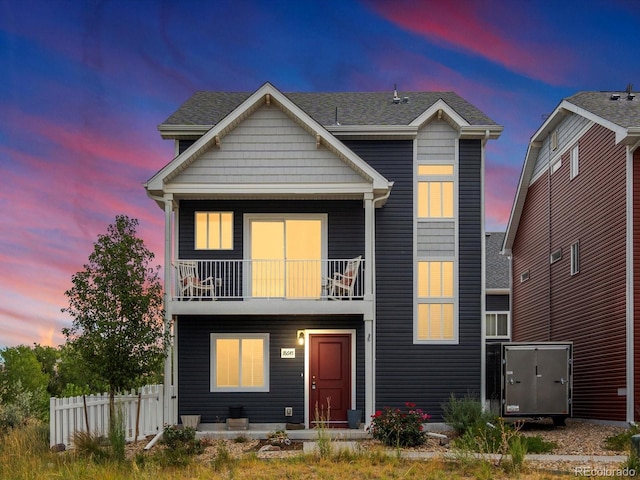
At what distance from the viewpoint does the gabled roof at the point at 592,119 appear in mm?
18984

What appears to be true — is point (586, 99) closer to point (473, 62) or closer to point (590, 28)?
point (590, 28)

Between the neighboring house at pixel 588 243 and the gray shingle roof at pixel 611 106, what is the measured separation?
26 millimetres

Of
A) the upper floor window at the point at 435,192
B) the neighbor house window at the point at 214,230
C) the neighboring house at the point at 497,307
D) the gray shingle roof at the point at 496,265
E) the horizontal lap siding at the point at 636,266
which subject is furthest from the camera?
the gray shingle roof at the point at 496,265

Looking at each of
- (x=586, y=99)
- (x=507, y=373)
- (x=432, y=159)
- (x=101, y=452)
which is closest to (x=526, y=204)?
(x=586, y=99)

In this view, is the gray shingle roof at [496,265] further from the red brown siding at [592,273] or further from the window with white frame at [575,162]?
the window with white frame at [575,162]

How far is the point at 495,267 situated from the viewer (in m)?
33.0

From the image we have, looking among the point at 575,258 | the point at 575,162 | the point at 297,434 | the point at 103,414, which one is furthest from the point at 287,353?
the point at 575,162

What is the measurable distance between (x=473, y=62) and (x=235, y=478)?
47.5 feet

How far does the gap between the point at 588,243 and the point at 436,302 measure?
4.76 metres

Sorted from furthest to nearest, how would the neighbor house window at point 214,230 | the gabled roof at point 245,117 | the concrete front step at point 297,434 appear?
the neighbor house window at point 214,230
the gabled roof at point 245,117
the concrete front step at point 297,434

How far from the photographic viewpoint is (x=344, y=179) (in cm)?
1952

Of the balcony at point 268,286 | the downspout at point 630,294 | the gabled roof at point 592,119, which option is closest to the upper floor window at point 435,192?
the balcony at point 268,286

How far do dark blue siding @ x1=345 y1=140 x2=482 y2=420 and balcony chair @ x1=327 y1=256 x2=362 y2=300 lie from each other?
1.05 meters

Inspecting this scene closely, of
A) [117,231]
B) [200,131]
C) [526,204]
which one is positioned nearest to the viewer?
[117,231]
